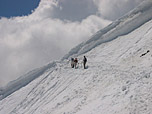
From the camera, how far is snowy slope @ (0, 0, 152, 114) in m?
13.5

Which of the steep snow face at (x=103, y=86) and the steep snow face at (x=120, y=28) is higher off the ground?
the steep snow face at (x=120, y=28)

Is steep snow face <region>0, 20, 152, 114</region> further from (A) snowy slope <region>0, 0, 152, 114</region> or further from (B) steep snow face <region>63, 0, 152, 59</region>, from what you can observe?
(B) steep snow face <region>63, 0, 152, 59</region>

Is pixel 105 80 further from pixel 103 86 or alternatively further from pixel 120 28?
pixel 120 28

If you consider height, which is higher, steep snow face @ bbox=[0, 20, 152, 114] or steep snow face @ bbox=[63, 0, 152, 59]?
steep snow face @ bbox=[63, 0, 152, 59]

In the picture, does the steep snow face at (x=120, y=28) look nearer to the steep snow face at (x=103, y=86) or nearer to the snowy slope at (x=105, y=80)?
the snowy slope at (x=105, y=80)

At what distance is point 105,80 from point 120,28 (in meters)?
17.8

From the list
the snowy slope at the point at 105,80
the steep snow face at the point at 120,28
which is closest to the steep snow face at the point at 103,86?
the snowy slope at the point at 105,80

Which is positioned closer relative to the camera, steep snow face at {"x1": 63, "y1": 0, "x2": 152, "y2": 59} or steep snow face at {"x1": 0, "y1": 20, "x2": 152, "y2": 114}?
steep snow face at {"x1": 0, "y1": 20, "x2": 152, "y2": 114}

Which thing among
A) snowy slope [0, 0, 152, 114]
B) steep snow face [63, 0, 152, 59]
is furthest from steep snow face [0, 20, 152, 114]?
steep snow face [63, 0, 152, 59]

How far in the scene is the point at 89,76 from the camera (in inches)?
812

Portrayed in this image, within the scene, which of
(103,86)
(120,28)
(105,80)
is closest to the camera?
A: (103,86)

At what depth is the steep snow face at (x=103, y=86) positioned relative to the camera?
13.2 metres

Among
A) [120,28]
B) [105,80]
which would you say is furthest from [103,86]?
[120,28]

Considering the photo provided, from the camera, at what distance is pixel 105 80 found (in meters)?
17.9
